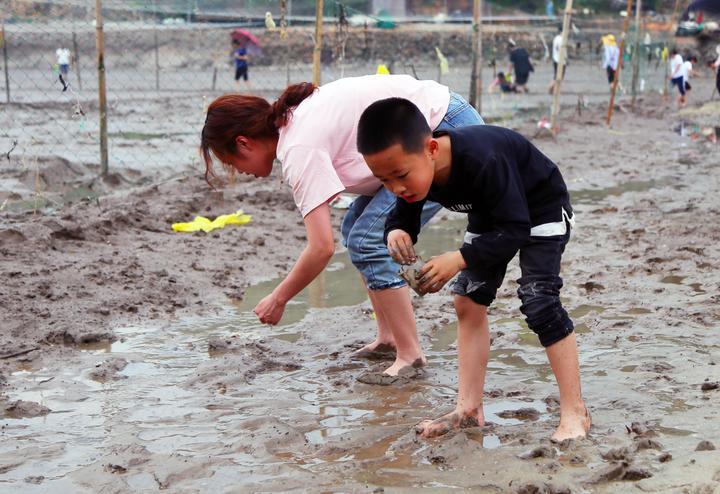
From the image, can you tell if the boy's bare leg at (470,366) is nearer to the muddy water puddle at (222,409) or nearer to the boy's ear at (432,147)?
the muddy water puddle at (222,409)

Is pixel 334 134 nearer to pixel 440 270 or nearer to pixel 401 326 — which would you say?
pixel 440 270

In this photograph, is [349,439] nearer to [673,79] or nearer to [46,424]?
[46,424]

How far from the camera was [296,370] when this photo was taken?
14.8 feet

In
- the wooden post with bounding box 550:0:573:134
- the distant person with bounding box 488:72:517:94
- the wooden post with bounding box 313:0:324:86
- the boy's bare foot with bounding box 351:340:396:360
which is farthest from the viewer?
the distant person with bounding box 488:72:517:94

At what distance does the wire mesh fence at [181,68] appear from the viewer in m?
12.7

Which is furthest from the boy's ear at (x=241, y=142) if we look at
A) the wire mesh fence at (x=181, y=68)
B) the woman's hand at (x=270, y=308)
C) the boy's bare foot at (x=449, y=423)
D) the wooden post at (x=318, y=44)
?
the wooden post at (x=318, y=44)

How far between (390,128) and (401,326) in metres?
1.52

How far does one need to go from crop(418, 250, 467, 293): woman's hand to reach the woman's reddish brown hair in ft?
3.37

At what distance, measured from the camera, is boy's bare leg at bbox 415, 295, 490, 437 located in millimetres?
3562

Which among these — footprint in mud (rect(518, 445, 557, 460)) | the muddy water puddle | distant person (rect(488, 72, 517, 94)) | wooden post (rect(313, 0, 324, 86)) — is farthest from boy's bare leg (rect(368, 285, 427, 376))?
distant person (rect(488, 72, 517, 94))

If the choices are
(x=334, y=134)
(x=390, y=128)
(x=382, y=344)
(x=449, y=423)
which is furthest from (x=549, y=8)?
(x=390, y=128)

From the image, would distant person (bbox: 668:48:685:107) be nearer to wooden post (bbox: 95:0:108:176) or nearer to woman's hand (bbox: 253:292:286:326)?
wooden post (bbox: 95:0:108:176)

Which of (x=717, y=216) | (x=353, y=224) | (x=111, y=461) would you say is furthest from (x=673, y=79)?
(x=111, y=461)

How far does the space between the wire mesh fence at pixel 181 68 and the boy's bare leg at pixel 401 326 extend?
456 centimetres
